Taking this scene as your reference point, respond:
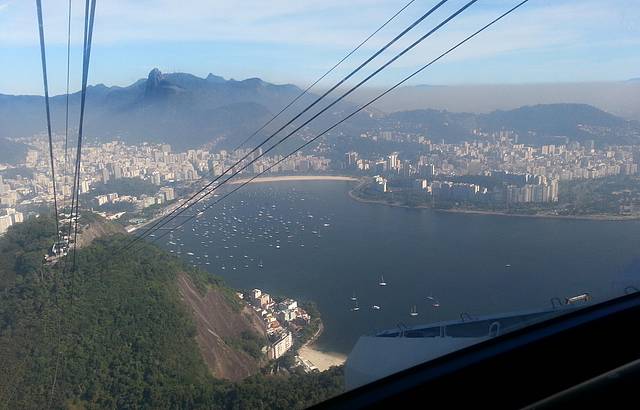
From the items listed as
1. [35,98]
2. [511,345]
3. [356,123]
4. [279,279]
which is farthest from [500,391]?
[356,123]

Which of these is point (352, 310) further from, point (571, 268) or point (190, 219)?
point (190, 219)

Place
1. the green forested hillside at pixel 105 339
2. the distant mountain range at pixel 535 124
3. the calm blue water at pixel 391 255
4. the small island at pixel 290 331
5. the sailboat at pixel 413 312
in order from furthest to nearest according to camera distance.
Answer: the distant mountain range at pixel 535 124
the calm blue water at pixel 391 255
the sailboat at pixel 413 312
the small island at pixel 290 331
the green forested hillside at pixel 105 339

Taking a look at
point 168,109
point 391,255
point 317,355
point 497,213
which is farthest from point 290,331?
point 168,109

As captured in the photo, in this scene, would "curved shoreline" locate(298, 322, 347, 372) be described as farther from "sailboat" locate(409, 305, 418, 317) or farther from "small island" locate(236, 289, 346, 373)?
"sailboat" locate(409, 305, 418, 317)

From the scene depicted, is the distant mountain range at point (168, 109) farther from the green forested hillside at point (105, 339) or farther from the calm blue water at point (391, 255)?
the green forested hillside at point (105, 339)

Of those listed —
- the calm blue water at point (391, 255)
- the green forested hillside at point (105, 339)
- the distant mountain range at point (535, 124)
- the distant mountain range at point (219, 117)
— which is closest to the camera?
the green forested hillside at point (105, 339)

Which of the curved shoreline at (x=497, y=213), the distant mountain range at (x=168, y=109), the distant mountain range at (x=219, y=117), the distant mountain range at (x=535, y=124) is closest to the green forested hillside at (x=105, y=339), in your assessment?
the distant mountain range at (x=168, y=109)

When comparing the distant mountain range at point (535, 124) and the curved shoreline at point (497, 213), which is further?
the distant mountain range at point (535, 124)
